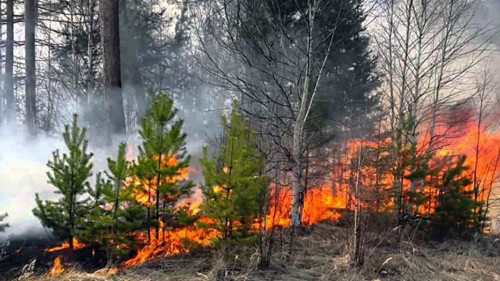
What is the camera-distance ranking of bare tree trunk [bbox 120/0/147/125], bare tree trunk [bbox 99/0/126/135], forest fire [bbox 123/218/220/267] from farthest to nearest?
bare tree trunk [bbox 120/0/147/125]
bare tree trunk [bbox 99/0/126/135]
forest fire [bbox 123/218/220/267]

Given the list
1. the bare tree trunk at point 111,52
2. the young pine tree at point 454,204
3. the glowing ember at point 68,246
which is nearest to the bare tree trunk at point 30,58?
the bare tree trunk at point 111,52

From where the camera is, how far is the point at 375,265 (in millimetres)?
5977

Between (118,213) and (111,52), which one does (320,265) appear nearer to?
(118,213)

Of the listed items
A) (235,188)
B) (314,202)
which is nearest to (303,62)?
(314,202)

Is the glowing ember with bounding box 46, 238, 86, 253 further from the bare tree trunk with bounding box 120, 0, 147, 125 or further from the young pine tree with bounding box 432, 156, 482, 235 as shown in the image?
the bare tree trunk with bounding box 120, 0, 147, 125

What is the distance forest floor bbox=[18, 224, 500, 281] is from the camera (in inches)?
216

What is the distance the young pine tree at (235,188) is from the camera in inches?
228

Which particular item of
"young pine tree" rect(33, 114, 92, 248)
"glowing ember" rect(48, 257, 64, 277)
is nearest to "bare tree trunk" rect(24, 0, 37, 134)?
"young pine tree" rect(33, 114, 92, 248)

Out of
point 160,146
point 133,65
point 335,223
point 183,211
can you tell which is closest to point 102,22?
point 160,146

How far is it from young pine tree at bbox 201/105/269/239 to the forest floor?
396 millimetres

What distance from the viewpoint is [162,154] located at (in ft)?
20.6

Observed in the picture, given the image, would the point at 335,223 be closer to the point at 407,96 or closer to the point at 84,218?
the point at 407,96

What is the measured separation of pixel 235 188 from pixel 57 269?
2.52 m

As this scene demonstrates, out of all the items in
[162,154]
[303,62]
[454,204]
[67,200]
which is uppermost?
[303,62]
